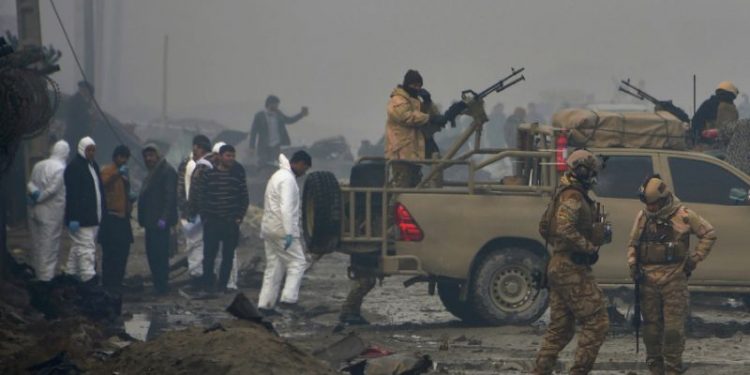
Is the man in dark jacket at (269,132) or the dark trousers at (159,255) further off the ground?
the man in dark jacket at (269,132)

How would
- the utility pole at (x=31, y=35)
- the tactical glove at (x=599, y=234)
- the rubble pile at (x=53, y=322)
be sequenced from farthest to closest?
the utility pole at (x=31, y=35) → the tactical glove at (x=599, y=234) → the rubble pile at (x=53, y=322)

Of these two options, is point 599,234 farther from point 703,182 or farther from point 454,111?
point 454,111

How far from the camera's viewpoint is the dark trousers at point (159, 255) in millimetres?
17531

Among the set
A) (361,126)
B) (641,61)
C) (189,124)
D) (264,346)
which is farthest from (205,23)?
(264,346)

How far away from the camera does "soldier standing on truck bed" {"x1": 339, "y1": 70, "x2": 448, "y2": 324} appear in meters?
14.8

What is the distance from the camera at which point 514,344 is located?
1330 centimetres

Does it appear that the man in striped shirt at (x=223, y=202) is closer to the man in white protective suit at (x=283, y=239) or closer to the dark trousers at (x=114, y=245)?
the dark trousers at (x=114, y=245)

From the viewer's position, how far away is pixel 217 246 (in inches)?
694

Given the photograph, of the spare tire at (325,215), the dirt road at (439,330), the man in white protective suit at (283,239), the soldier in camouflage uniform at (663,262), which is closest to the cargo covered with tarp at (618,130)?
the dirt road at (439,330)

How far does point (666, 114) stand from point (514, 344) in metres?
3.27

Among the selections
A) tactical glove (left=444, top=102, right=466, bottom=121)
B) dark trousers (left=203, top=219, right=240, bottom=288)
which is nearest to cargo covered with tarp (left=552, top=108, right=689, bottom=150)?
tactical glove (left=444, top=102, right=466, bottom=121)

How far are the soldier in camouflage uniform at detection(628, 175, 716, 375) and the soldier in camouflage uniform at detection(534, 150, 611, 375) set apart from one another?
1.34 feet

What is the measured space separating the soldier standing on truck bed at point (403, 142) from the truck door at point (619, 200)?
1708 mm

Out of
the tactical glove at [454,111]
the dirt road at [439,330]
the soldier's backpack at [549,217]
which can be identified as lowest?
the dirt road at [439,330]
